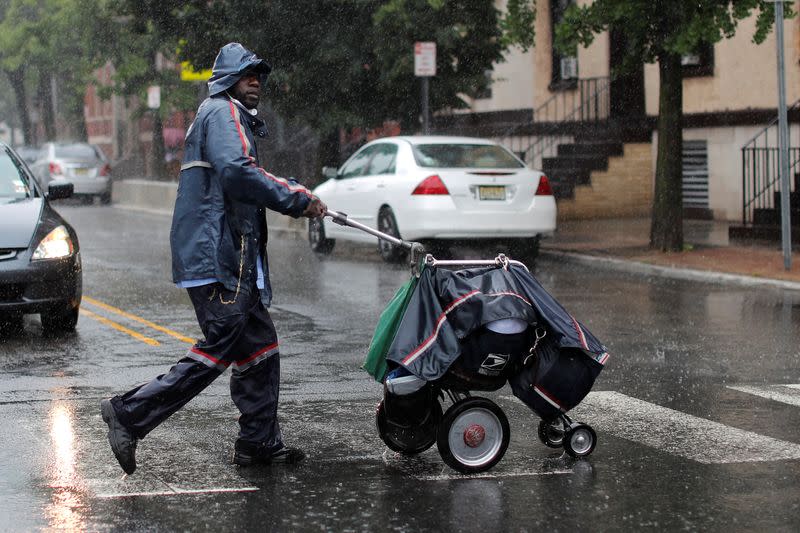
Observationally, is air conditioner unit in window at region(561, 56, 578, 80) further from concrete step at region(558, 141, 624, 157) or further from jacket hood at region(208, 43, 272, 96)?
jacket hood at region(208, 43, 272, 96)

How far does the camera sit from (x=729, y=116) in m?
23.6

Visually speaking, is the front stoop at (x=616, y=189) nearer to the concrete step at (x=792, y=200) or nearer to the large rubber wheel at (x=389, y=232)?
the concrete step at (x=792, y=200)

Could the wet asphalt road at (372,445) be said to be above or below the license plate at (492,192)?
below

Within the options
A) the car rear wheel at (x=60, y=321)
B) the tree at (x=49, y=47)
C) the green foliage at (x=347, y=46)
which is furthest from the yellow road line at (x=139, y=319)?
the tree at (x=49, y=47)

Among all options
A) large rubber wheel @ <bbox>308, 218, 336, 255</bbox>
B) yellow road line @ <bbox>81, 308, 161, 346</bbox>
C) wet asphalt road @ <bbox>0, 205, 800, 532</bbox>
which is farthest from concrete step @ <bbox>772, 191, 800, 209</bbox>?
yellow road line @ <bbox>81, 308, 161, 346</bbox>

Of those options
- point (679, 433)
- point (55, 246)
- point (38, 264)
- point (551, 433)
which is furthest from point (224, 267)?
point (55, 246)

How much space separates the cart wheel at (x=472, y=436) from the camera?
20.8 feet

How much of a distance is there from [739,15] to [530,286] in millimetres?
10935

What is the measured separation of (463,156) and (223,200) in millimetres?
11533

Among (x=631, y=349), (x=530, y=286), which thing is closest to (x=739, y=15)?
(x=631, y=349)

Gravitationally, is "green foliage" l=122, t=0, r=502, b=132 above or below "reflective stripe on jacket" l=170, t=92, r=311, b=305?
above

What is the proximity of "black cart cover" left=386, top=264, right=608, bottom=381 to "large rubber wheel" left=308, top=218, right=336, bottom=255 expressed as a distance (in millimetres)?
13122

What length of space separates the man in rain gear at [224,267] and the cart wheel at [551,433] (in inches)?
48.3

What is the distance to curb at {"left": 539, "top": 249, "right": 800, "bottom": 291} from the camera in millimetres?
15022
